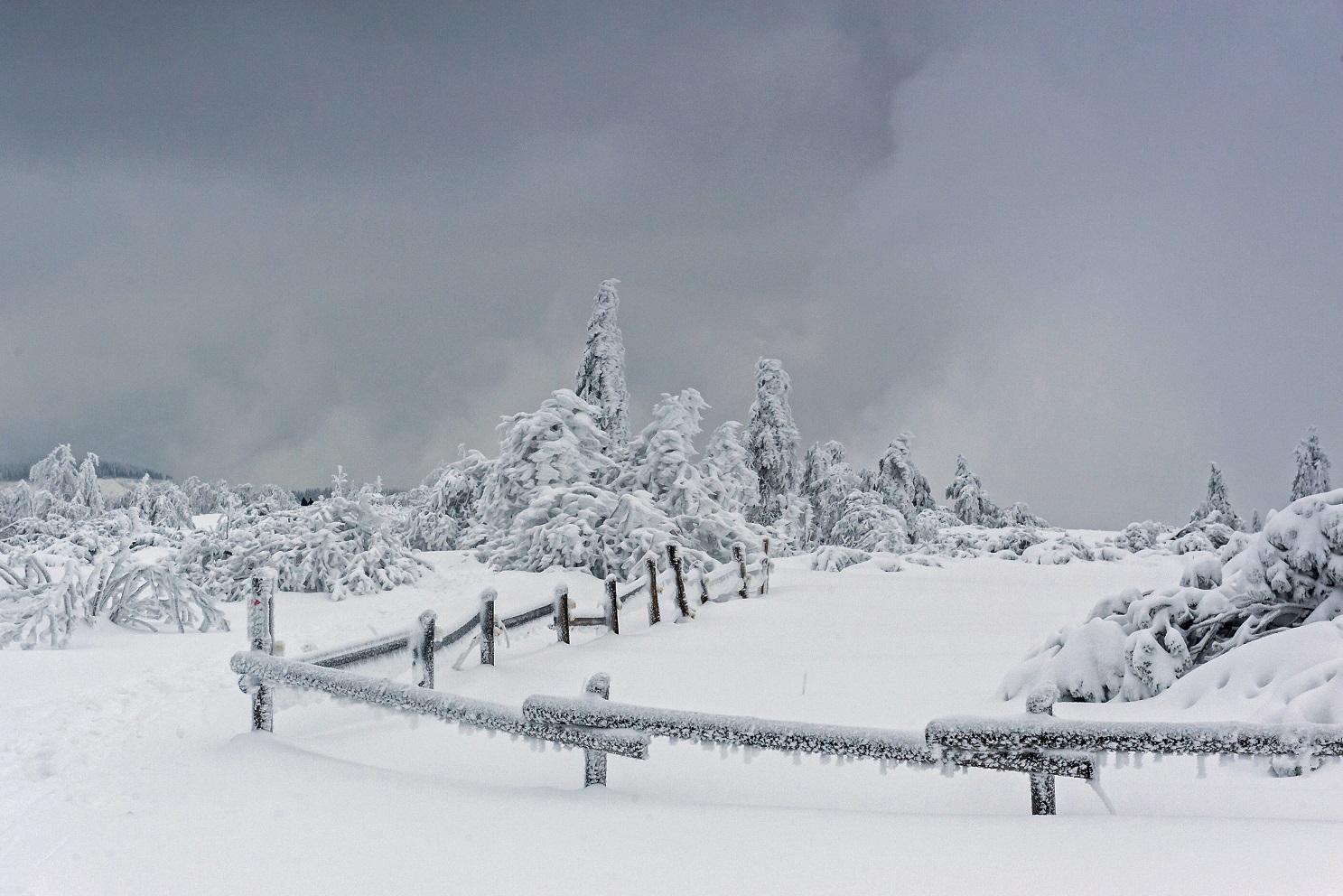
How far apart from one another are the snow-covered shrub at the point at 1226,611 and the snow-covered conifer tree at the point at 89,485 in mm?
55709

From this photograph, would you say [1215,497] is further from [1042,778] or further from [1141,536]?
[1042,778]

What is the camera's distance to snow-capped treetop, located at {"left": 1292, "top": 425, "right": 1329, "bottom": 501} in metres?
43.2

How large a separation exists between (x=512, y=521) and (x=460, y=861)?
17.4 metres

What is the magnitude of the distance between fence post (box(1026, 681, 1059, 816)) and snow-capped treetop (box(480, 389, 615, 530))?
16.3 meters

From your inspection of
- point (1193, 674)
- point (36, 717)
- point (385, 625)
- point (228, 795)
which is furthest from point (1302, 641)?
point (385, 625)

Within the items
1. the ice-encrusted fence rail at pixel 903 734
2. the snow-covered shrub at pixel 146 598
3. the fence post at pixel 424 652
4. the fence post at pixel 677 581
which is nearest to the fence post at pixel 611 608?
the fence post at pixel 677 581

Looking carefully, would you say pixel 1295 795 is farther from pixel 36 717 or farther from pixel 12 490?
pixel 12 490

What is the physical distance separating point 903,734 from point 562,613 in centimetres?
755

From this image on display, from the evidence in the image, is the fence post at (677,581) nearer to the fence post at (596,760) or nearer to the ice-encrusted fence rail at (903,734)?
the ice-encrusted fence rail at (903,734)

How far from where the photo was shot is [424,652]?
7680 millimetres

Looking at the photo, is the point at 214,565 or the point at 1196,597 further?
the point at 214,565

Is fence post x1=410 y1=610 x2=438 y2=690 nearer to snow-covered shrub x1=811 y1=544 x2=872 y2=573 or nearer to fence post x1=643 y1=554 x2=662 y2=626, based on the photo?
fence post x1=643 y1=554 x2=662 y2=626

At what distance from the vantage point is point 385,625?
524 inches

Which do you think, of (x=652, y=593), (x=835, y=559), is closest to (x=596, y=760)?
(x=652, y=593)
